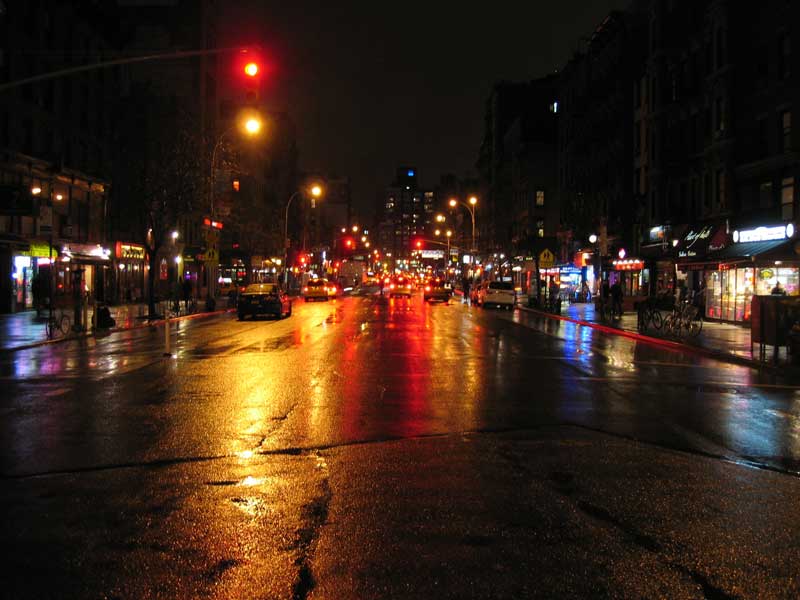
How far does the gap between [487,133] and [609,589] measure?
111577 mm

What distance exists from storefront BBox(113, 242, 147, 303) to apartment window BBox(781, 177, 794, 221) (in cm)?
3675

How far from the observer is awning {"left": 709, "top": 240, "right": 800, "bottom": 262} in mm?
26375

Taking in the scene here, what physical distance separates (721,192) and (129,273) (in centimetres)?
3836

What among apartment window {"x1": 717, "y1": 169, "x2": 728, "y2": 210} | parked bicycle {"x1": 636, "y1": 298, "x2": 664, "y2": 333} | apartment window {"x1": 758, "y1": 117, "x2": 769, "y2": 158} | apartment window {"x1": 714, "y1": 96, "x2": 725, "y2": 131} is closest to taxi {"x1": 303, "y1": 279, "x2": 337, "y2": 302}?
apartment window {"x1": 717, "y1": 169, "x2": 728, "y2": 210}

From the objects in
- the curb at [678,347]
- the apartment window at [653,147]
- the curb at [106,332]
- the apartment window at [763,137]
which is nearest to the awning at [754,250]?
the apartment window at [763,137]

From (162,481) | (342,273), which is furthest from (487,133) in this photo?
(162,481)

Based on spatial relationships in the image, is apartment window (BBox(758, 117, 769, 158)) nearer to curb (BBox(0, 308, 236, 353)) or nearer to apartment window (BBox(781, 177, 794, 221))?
apartment window (BBox(781, 177, 794, 221))

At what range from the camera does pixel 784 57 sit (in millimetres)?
30750

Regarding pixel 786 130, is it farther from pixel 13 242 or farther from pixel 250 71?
pixel 13 242

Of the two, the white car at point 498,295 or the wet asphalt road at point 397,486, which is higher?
the white car at point 498,295

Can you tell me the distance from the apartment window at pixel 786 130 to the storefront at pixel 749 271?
12.2ft

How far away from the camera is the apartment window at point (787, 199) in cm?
3006

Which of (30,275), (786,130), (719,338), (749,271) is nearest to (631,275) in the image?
(749,271)

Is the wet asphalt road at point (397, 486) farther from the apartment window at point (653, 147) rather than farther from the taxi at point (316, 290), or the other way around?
the taxi at point (316, 290)
